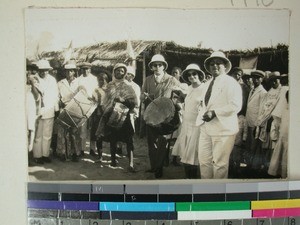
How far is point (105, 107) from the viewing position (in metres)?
0.80

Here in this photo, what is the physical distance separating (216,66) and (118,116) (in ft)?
0.98

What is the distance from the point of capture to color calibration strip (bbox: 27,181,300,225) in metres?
0.79

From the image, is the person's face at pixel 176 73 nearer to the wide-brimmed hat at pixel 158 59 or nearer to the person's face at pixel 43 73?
the wide-brimmed hat at pixel 158 59

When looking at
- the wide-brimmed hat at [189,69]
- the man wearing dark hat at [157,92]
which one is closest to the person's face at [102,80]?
the man wearing dark hat at [157,92]

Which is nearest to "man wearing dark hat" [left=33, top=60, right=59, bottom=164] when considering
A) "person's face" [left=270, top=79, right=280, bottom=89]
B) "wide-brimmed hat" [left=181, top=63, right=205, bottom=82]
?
"wide-brimmed hat" [left=181, top=63, right=205, bottom=82]

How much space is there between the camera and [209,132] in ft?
2.61

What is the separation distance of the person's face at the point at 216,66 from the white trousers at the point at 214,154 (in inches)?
6.0

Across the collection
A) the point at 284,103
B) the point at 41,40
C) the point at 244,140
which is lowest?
the point at 244,140

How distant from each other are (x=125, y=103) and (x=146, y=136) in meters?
0.11

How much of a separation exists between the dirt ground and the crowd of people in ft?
0.04

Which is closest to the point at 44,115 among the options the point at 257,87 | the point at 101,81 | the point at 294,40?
the point at 101,81

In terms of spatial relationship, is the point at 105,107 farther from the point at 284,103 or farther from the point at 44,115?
the point at 284,103

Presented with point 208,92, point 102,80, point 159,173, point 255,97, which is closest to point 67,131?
point 102,80

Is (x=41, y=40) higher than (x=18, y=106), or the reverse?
(x=41, y=40)
